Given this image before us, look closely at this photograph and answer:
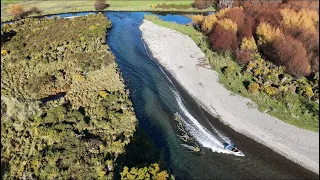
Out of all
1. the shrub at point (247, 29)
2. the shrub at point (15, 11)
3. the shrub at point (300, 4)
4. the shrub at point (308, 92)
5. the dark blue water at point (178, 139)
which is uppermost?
the shrub at point (300, 4)

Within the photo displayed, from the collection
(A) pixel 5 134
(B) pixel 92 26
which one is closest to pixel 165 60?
(B) pixel 92 26

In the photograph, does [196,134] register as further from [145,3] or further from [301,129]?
[145,3]

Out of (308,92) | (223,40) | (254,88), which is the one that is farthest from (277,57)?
(223,40)

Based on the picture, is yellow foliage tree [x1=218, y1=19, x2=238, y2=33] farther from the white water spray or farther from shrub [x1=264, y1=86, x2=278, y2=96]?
the white water spray

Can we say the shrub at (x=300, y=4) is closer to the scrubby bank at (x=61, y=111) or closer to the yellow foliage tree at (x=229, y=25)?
the yellow foliage tree at (x=229, y=25)

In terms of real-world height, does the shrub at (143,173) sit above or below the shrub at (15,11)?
below

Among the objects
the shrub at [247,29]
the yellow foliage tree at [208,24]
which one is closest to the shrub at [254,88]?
the shrub at [247,29]
